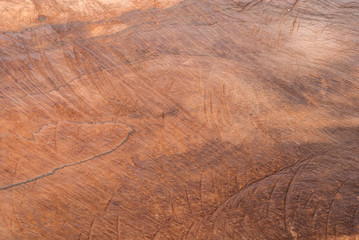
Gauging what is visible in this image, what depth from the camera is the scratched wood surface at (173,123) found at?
5.11 feet

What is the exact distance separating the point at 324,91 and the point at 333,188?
0.71 metres

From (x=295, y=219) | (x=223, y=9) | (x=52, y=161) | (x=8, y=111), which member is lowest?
(x=295, y=219)

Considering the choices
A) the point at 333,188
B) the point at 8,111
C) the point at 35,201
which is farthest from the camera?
the point at 8,111

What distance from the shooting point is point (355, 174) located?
174 centimetres

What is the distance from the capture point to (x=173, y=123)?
1906 millimetres

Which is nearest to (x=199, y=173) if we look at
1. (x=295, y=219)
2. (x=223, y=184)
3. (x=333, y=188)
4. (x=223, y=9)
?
(x=223, y=184)

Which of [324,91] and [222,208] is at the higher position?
[324,91]

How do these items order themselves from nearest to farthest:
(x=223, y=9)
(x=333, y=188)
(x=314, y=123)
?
(x=333, y=188), (x=314, y=123), (x=223, y=9)

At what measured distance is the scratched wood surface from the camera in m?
1.56

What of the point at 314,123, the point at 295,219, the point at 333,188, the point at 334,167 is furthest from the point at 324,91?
the point at 295,219

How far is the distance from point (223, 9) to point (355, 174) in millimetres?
1595

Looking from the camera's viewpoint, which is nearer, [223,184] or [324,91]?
[223,184]

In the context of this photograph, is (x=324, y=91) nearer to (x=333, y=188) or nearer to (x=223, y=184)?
(x=333, y=188)

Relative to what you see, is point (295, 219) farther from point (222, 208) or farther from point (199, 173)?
point (199, 173)
